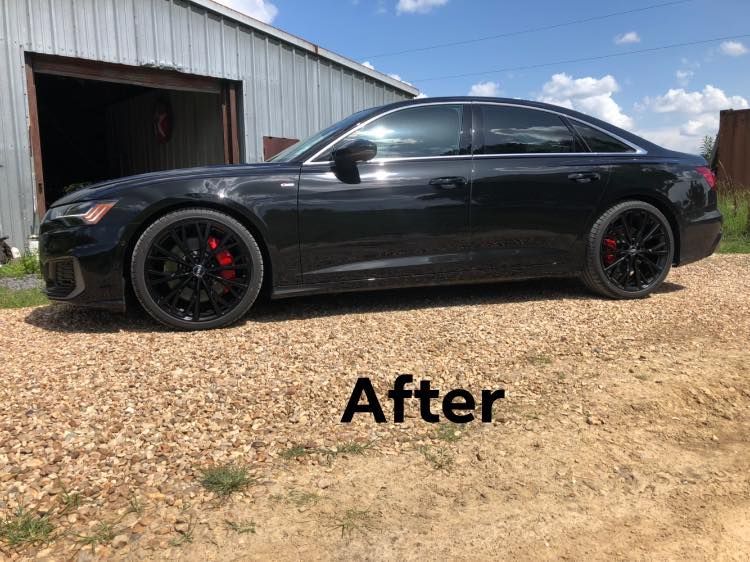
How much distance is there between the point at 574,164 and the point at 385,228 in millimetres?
1589

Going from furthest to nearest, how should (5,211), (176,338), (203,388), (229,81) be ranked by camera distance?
(229,81) → (5,211) → (176,338) → (203,388)

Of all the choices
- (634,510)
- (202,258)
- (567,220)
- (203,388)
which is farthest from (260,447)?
(567,220)

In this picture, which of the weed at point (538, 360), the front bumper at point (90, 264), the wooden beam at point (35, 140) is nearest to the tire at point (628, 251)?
the weed at point (538, 360)

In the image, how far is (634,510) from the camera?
2070 mm

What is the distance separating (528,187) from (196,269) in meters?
2.44

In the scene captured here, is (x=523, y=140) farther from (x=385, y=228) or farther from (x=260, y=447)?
(x=260, y=447)

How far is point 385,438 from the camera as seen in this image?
2584 millimetres

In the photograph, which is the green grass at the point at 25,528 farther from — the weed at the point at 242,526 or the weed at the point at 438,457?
the weed at the point at 438,457

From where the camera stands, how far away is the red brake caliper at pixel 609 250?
4.77 meters

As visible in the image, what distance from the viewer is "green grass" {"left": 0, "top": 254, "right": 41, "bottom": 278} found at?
271 inches

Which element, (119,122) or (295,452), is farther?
(119,122)

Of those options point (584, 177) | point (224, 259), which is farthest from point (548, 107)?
point (224, 259)

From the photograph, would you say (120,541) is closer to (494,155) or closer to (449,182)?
(449,182)

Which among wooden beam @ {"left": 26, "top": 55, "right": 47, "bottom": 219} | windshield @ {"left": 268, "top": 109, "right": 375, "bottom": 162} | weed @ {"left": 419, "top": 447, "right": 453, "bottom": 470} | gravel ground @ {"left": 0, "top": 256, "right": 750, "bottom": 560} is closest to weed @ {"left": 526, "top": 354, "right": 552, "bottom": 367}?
gravel ground @ {"left": 0, "top": 256, "right": 750, "bottom": 560}
